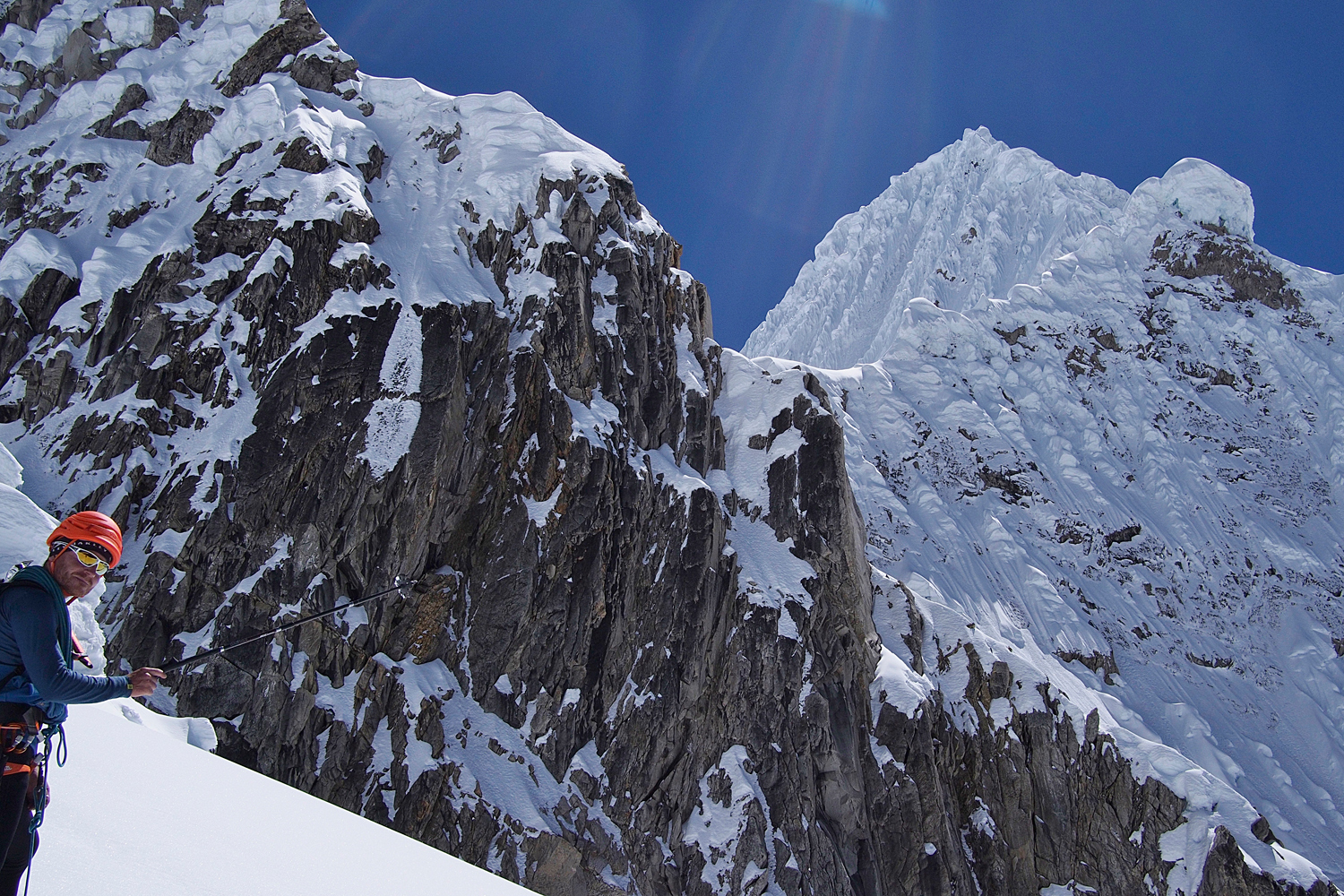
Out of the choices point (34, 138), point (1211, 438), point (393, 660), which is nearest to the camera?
point (393, 660)

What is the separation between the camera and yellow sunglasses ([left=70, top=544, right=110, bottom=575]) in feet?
13.4

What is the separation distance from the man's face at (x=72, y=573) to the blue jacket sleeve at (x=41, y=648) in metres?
0.17

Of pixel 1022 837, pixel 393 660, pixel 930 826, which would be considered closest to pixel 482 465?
pixel 393 660

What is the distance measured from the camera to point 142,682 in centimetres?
455

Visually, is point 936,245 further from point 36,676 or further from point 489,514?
point 36,676

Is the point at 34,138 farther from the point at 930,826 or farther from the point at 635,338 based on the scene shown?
the point at 930,826

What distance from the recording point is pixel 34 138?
1528 inches

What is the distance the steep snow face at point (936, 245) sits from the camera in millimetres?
108875

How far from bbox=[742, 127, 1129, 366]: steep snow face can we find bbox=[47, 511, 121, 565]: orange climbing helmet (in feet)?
325

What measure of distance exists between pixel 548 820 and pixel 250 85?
39.5 meters

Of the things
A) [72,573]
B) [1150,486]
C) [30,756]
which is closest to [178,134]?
[72,573]

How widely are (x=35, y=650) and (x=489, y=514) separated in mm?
26721

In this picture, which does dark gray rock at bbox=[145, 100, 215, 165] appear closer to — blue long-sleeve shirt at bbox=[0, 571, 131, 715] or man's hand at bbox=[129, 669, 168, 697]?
man's hand at bbox=[129, 669, 168, 697]

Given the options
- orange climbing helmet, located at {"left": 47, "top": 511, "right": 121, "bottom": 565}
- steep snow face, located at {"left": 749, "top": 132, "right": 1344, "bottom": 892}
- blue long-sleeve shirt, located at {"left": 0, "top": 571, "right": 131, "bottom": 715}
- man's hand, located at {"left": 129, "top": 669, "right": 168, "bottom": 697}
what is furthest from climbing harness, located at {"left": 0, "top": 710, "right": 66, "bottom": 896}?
steep snow face, located at {"left": 749, "top": 132, "right": 1344, "bottom": 892}
